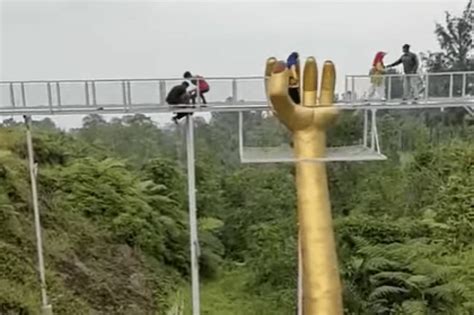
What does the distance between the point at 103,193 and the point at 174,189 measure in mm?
1890

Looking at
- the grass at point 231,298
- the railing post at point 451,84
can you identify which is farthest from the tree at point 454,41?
the railing post at point 451,84

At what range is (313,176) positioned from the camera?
5074mm

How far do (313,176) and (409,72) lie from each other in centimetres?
250

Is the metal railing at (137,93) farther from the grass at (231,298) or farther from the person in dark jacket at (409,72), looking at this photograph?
the grass at (231,298)

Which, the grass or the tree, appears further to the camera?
the tree

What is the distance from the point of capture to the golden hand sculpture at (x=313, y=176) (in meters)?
4.95

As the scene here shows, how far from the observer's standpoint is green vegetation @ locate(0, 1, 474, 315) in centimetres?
1038

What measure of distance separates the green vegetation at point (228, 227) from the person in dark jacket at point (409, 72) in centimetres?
331

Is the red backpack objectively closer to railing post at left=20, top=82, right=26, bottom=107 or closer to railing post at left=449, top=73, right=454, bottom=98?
railing post at left=20, top=82, right=26, bottom=107

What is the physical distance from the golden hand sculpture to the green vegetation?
4759 millimetres

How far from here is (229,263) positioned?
532 inches

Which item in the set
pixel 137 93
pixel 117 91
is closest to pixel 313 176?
pixel 137 93

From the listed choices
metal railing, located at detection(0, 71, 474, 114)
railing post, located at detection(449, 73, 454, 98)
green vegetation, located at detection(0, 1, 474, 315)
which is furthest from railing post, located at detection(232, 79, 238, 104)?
green vegetation, located at detection(0, 1, 474, 315)

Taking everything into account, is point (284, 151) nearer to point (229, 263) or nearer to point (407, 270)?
point (407, 270)
